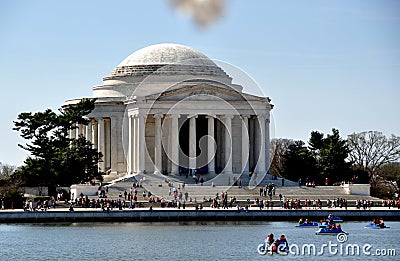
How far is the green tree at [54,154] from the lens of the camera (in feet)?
467

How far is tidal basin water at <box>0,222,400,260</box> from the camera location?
87625 millimetres

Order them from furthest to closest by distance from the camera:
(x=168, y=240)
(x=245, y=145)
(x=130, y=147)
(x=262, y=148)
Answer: (x=262, y=148) → (x=130, y=147) → (x=245, y=145) → (x=168, y=240)

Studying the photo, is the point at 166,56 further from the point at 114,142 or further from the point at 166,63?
the point at 114,142

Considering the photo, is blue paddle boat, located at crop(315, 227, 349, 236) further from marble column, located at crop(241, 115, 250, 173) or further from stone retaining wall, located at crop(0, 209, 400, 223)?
marble column, located at crop(241, 115, 250, 173)

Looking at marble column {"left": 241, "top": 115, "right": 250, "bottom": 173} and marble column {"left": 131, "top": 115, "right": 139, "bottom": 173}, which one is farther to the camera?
marble column {"left": 241, "top": 115, "right": 250, "bottom": 173}

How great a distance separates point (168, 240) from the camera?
98.2 metres

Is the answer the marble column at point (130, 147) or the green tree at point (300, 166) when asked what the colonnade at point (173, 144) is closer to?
the marble column at point (130, 147)

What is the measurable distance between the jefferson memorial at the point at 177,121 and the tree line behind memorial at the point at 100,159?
420cm

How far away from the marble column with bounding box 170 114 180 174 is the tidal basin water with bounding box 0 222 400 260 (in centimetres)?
3251

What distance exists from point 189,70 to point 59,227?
4927 centimetres

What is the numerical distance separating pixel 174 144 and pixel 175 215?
1235 inches

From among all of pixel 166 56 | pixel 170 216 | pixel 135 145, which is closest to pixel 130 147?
pixel 135 145

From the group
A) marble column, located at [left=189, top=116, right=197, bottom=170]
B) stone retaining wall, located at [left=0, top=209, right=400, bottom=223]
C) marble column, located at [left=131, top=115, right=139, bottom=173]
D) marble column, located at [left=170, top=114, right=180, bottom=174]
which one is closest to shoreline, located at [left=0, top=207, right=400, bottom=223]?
stone retaining wall, located at [left=0, top=209, right=400, bottom=223]

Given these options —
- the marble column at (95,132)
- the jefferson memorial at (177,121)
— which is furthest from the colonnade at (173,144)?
the marble column at (95,132)
